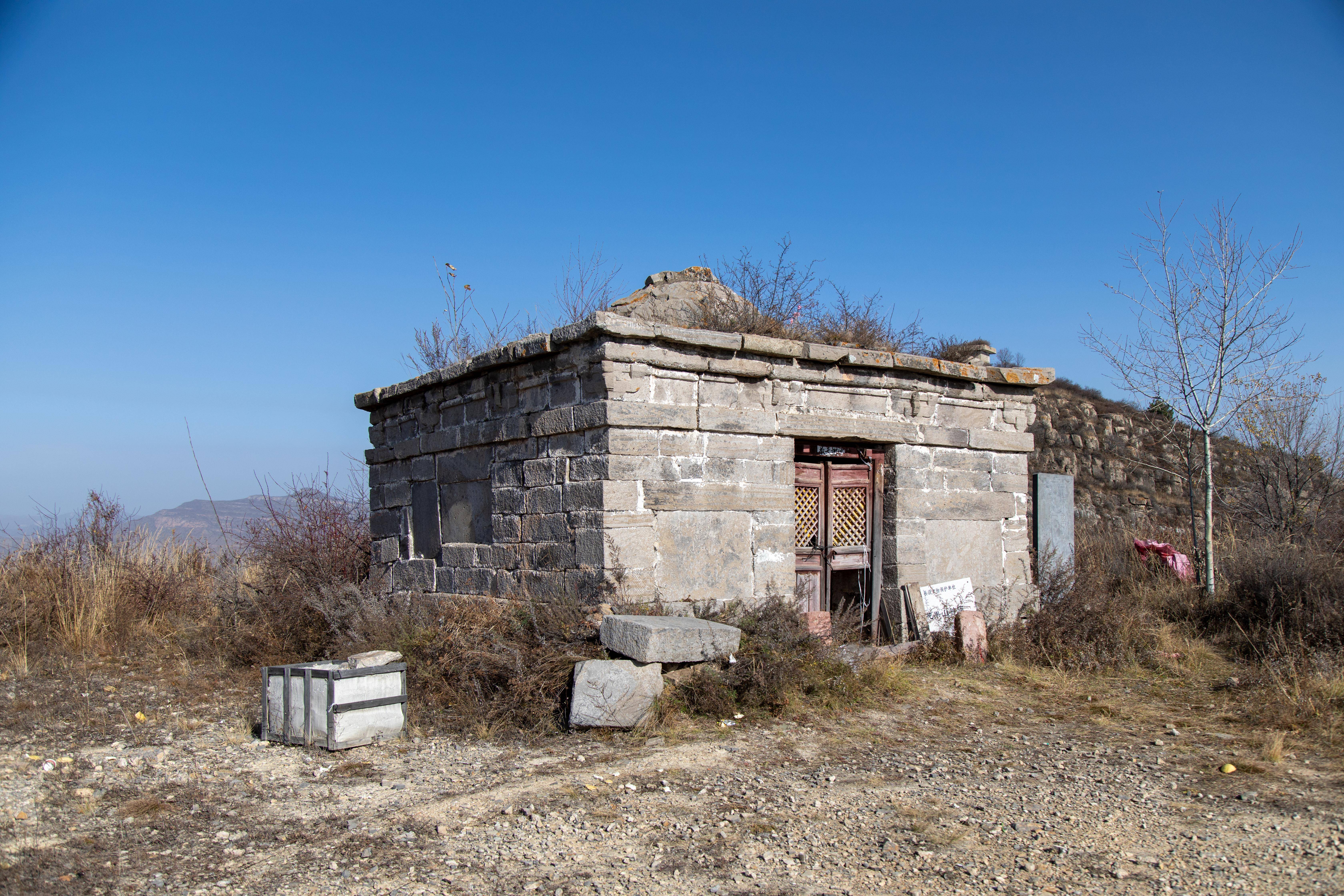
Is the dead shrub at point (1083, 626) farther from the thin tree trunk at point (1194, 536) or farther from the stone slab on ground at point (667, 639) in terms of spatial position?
the stone slab on ground at point (667, 639)

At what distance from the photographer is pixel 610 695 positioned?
5.39 m

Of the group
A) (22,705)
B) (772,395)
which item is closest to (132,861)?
(22,705)

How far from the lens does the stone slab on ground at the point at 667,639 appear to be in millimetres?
5469

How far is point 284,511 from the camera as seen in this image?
1110 centimetres

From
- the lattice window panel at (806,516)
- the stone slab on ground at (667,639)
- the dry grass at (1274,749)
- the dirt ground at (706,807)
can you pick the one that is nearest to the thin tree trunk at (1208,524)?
the dirt ground at (706,807)

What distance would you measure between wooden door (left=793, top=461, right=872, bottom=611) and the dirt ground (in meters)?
1.50

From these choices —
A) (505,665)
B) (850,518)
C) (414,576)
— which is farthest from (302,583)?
(850,518)

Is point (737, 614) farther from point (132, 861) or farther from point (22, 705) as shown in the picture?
point (22, 705)

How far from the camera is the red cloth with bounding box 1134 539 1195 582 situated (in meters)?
9.75

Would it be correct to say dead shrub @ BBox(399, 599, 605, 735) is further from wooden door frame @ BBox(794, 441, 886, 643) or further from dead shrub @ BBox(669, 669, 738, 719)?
wooden door frame @ BBox(794, 441, 886, 643)

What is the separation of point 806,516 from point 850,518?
Result: 47cm

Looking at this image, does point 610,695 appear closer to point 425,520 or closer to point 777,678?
point 777,678

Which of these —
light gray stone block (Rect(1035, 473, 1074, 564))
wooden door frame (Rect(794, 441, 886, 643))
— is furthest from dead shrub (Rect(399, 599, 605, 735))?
light gray stone block (Rect(1035, 473, 1074, 564))

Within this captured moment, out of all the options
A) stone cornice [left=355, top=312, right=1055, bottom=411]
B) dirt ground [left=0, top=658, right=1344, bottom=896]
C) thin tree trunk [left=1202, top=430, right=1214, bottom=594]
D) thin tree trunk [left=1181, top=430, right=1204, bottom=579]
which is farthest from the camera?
thin tree trunk [left=1181, top=430, right=1204, bottom=579]
